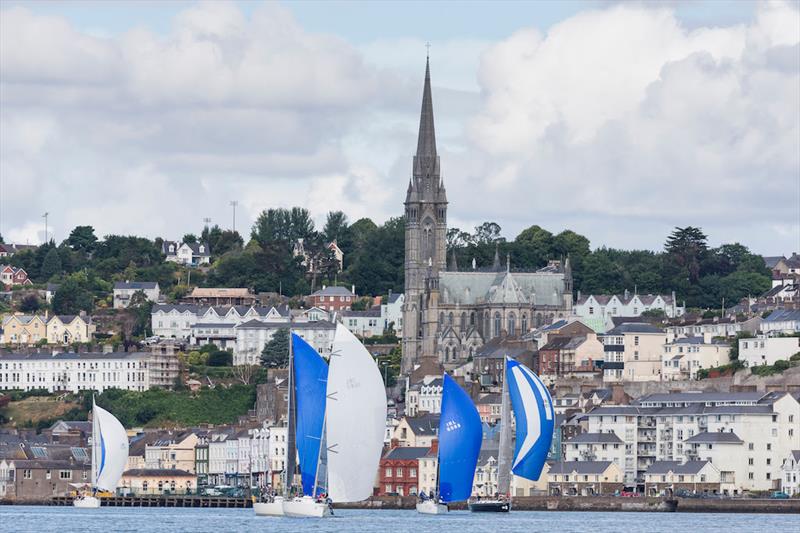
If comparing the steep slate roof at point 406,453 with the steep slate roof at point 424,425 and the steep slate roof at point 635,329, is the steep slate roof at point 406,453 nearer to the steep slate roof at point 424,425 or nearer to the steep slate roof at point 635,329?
the steep slate roof at point 424,425

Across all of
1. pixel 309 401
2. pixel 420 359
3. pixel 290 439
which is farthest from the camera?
pixel 420 359

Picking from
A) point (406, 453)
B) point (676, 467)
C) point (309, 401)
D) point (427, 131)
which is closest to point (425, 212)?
point (427, 131)

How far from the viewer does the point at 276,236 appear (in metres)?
173

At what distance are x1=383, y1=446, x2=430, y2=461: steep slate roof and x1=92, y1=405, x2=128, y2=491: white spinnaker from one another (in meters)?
12.0

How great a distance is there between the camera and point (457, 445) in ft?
245

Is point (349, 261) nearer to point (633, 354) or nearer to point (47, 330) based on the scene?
point (47, 330)

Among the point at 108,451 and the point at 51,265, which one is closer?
the point at 108,451

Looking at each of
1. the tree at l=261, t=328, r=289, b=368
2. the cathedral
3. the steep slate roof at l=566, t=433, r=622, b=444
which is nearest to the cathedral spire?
the cathedral

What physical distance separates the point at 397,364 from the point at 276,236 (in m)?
36.4

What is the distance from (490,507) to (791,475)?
17.0 meters

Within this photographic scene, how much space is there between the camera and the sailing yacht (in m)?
67.4

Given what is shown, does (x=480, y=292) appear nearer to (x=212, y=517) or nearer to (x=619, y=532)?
(x=212, y=517)

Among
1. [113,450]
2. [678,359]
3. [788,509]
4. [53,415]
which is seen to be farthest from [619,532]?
[53,415]

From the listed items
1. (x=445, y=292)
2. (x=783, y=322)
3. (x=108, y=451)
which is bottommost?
(x=108, y=451)
